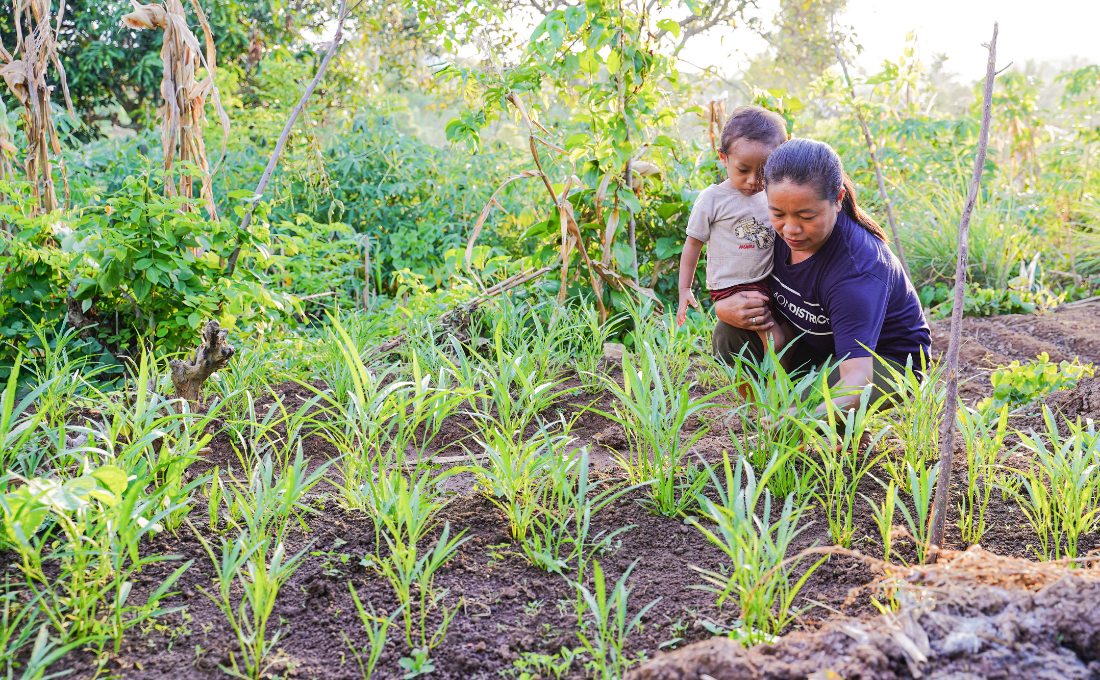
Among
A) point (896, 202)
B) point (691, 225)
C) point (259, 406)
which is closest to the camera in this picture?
point (259, 406)

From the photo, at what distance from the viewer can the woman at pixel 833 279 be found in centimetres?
221

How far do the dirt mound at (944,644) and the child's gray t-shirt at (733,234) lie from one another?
1.67 metres

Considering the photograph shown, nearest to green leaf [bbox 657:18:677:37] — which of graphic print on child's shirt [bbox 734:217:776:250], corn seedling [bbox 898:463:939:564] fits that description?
graphic print on child's shirt [bbox 734:217:776:250]

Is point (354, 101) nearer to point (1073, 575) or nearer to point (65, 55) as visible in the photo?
point (65, 55)

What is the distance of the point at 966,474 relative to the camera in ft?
6.79

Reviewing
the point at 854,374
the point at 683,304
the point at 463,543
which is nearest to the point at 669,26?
the point at 683,304

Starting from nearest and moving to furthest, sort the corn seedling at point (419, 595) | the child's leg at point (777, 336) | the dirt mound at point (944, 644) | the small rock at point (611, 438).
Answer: the dirt mound at point (944, 644) < the corn seedling at point (419, 595) < the small rock at point (611, 438) < the child's leg at point (777, 336)

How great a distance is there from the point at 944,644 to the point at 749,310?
1.71 metres

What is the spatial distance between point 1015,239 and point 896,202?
1.41 meters

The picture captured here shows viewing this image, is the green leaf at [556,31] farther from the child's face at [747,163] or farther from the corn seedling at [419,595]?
the corn seedling at [419,595]

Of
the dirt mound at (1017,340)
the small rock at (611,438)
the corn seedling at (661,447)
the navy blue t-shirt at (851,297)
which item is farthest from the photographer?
the dirt mound at (1017,340)

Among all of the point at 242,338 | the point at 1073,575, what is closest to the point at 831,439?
the point at 1073,575

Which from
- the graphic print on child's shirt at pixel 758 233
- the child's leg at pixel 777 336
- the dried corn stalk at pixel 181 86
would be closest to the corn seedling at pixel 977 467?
the child's leg at pixel 777 336

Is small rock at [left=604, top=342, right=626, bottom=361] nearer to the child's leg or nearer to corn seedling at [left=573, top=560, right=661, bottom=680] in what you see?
the child's leg
